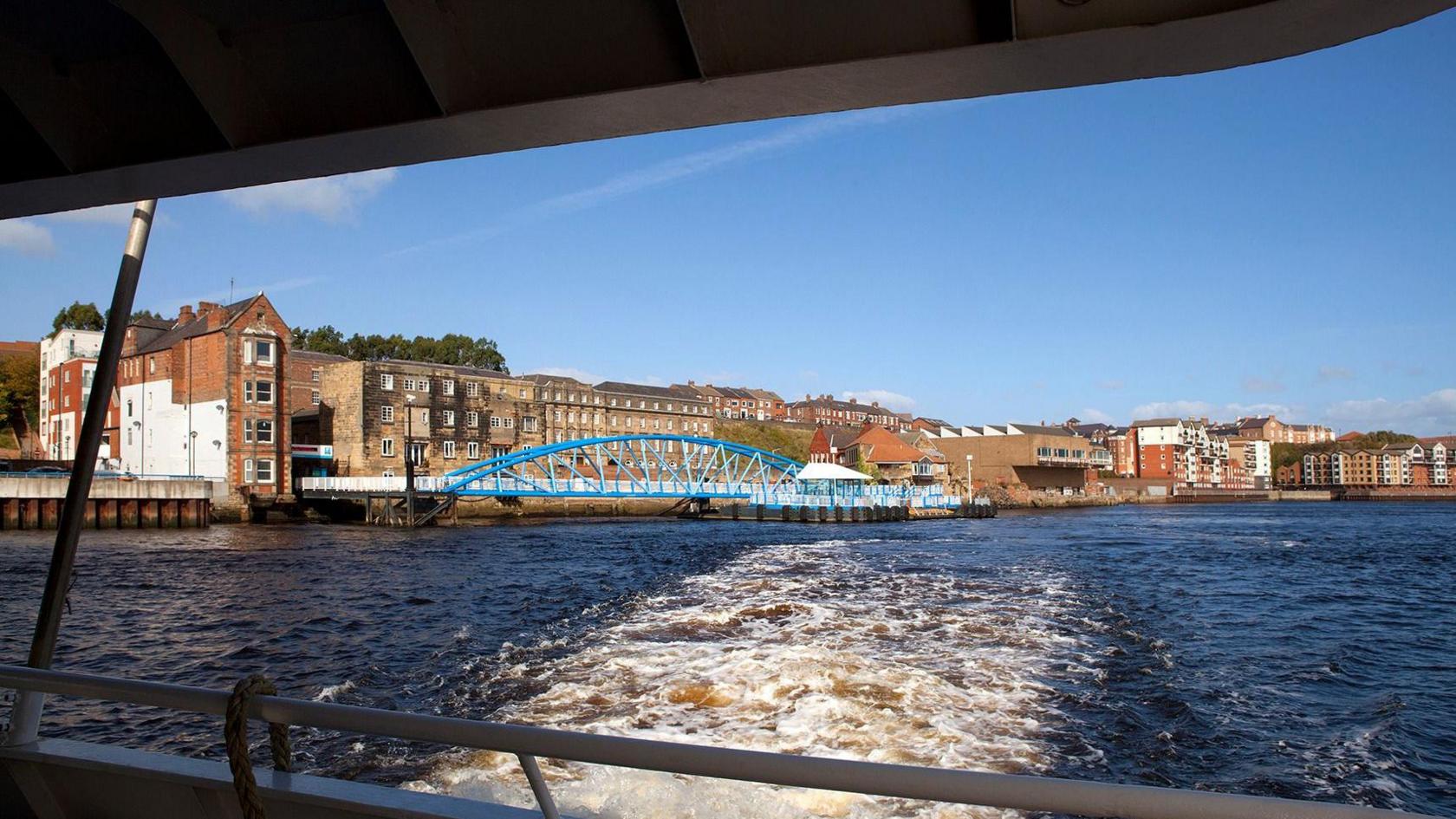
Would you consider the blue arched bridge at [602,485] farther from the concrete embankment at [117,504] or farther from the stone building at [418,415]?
the concrete embankment at [117,504]

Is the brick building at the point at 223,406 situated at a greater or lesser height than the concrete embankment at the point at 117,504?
greater

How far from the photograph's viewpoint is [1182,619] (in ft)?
53.1

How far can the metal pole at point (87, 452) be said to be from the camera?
4246mm

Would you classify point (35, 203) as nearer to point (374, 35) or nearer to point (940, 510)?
point (374, 35)

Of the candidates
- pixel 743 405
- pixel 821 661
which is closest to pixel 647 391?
pixel 743 405

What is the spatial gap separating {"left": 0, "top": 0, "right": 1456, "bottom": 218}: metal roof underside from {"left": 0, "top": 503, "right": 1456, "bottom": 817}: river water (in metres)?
3.57

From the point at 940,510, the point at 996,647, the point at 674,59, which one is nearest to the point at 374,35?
the point at 674,59

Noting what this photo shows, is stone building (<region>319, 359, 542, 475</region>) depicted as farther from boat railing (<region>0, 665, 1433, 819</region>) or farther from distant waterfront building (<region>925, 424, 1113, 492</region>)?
boat railing (<region>0, 665, 1433, 819</region>)

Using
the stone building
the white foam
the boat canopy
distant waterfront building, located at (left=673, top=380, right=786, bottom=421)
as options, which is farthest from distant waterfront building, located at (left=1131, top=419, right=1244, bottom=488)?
the white foam

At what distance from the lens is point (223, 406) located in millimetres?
48156

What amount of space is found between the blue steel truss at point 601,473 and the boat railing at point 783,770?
52.1 metres

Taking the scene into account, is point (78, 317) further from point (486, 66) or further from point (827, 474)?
point (486, 66)

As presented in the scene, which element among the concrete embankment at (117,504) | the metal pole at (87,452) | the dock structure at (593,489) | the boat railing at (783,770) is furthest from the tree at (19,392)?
the boat railing at (783,770)

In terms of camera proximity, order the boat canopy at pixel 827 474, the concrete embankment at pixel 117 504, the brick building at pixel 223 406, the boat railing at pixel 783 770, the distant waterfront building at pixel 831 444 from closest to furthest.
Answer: the boat railing at pixel 783 770
the concrete embankment at pixel 117 504
the brick building at pixel 223 406
the boat canopy at pixel 827 474
the distant waterfront building at pixel 831 444
